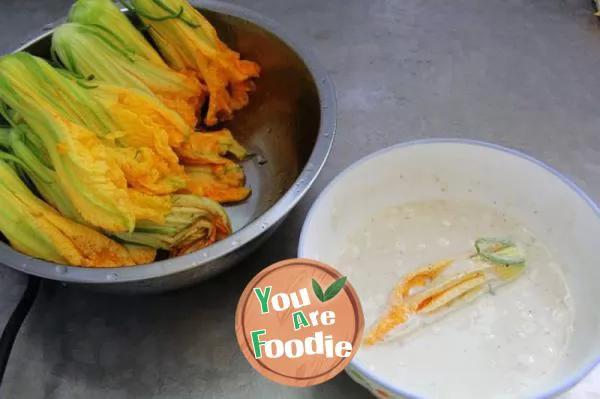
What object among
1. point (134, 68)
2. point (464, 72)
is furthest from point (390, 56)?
point (134, 68)

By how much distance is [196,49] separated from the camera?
0.78 metres

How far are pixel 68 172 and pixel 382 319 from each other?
1.06 ft

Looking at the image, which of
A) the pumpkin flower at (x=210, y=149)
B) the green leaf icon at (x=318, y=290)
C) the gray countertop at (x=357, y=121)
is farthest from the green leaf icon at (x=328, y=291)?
the pumpkin flower at (x=210, y=149)

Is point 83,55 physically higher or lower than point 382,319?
higher

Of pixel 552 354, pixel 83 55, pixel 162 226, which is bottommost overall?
pixel 552 354

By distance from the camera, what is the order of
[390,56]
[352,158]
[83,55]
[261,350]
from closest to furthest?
[261,350] → [83,55] → [352,158] → [390,56]

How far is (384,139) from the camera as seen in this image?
34.5 inches

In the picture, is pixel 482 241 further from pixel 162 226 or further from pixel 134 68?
pixel 134 68

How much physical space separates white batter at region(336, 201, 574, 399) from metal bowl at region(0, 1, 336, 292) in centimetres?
10

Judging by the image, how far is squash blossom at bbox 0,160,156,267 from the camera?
2.06ft

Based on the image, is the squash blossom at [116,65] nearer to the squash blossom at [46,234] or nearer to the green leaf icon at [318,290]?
the squash blossom at [46,234]

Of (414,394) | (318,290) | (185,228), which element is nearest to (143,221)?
(185,228)

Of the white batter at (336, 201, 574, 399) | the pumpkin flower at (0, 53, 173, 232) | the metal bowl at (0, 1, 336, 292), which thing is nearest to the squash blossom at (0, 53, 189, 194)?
the pumpkin flower at (0, 53, 173, 232)

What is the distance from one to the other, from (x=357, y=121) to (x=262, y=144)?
142 mm
